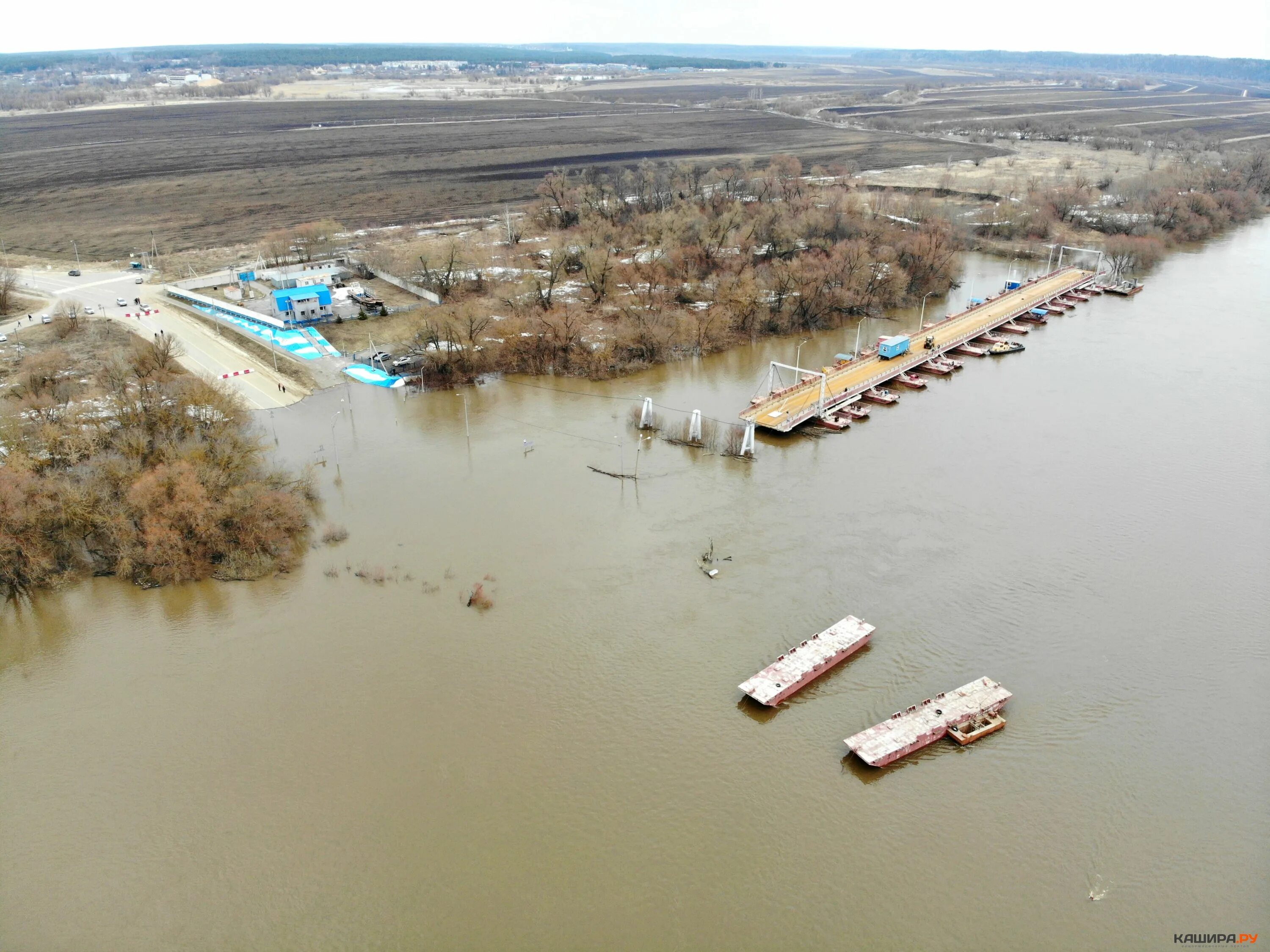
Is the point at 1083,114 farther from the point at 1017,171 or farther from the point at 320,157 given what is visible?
the point at 320,157

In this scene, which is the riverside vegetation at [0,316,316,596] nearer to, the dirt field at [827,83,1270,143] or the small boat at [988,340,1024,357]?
the small boat at [988,340,1024,357]

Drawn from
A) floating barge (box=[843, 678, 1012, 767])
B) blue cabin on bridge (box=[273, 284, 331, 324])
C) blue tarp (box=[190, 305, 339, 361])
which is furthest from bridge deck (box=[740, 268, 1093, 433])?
blue cabin on bridge (box=[273, 284, 331, 324])

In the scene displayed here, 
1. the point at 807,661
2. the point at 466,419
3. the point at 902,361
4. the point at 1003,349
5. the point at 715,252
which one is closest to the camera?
the point at 807,661

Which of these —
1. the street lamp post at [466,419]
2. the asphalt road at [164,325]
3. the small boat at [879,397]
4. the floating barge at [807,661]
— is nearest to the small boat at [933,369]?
the small boat at [879,397]

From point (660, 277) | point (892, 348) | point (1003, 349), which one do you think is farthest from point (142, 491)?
point (1003, 349)

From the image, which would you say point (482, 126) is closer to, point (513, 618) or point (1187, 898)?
point (513, 618)

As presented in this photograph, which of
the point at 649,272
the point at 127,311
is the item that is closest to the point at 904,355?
the point at 649,272

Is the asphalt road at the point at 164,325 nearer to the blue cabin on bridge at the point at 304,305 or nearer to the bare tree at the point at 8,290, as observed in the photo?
the bare tree at the point at 8,290
